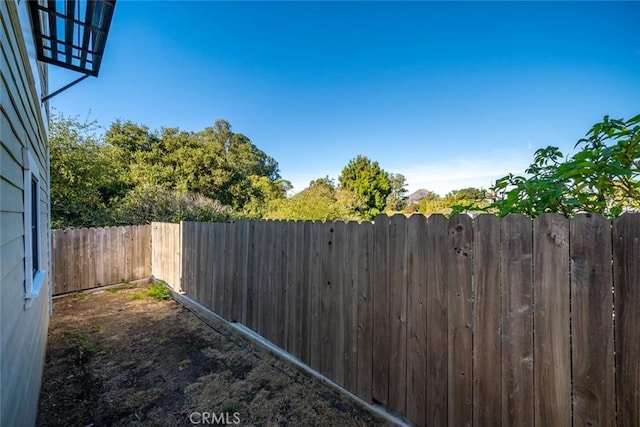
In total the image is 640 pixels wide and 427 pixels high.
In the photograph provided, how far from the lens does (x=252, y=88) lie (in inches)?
512

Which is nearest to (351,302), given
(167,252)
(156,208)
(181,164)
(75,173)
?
(167,252)

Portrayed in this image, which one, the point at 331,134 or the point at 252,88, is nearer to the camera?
the point at 252,88

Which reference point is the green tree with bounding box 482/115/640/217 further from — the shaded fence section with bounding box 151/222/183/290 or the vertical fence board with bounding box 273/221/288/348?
the shaded fence section with bounding box 151/222/183/290

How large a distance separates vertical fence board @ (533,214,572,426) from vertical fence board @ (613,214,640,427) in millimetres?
169

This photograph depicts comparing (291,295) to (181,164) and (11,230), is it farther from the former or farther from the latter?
(181,164)

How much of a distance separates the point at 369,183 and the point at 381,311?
23569mm

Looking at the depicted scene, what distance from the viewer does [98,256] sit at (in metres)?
6.42

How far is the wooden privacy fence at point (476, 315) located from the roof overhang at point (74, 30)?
2.72m

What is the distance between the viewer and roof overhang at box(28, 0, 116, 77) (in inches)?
93.4

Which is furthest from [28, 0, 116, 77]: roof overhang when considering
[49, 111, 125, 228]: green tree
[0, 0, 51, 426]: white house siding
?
[49, 111, 125, 228]: green tree

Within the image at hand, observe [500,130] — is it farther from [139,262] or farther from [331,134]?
[139,262]

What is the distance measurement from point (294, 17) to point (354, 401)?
9.28 m

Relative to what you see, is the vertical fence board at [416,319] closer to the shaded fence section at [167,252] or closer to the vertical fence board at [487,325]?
the vertical fence board at [487,325]

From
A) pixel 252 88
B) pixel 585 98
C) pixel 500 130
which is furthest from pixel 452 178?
pixel 252 88
